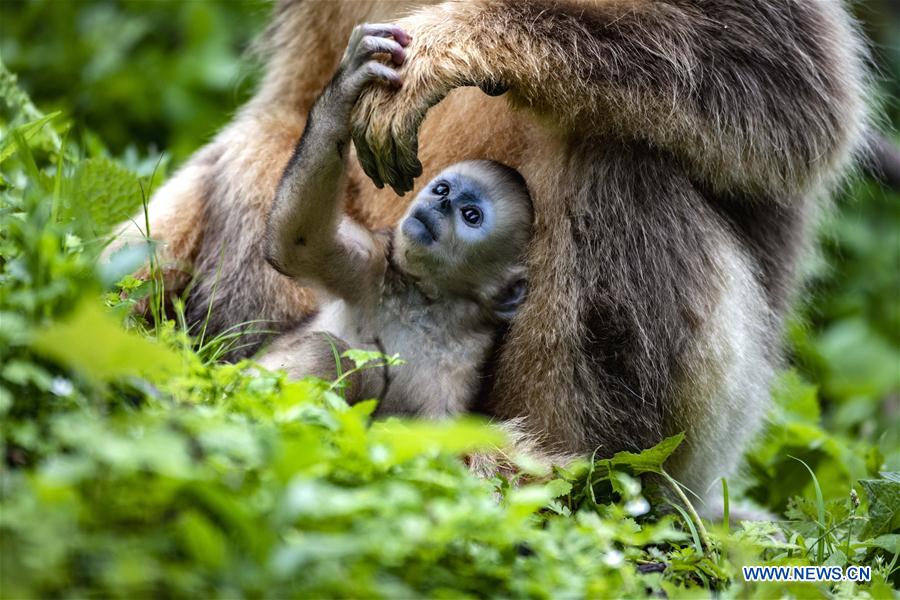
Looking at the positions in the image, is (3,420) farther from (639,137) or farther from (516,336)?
(639,137)

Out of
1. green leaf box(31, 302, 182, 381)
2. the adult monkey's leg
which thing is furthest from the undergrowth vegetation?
the adult monkey's leg

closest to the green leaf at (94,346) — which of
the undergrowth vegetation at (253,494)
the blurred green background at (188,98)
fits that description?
the undergrowth vegetation at (253,494)

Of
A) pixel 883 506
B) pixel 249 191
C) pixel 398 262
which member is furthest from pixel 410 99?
pixel 883 506

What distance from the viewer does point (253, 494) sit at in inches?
84.8

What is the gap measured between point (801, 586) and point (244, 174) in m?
2.81

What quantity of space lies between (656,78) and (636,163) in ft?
1.00

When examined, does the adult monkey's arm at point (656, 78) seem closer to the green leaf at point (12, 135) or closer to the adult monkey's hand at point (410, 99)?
the adult monkey's hand at point (410, 99)

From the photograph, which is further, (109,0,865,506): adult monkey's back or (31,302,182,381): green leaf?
(109,0,865,506): adult monkey's back

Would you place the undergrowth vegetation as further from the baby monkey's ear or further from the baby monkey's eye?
the baby monkey's eye

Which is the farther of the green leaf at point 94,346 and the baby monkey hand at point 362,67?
the baby monkey hand at point 362,67

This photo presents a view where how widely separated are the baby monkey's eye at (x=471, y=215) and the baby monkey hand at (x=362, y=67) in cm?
50

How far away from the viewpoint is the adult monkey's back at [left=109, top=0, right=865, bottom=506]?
3.79 m

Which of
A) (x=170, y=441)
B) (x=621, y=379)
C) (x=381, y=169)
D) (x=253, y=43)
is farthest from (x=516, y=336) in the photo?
(x=253, y=43)

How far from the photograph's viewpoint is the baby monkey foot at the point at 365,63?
373 cm
